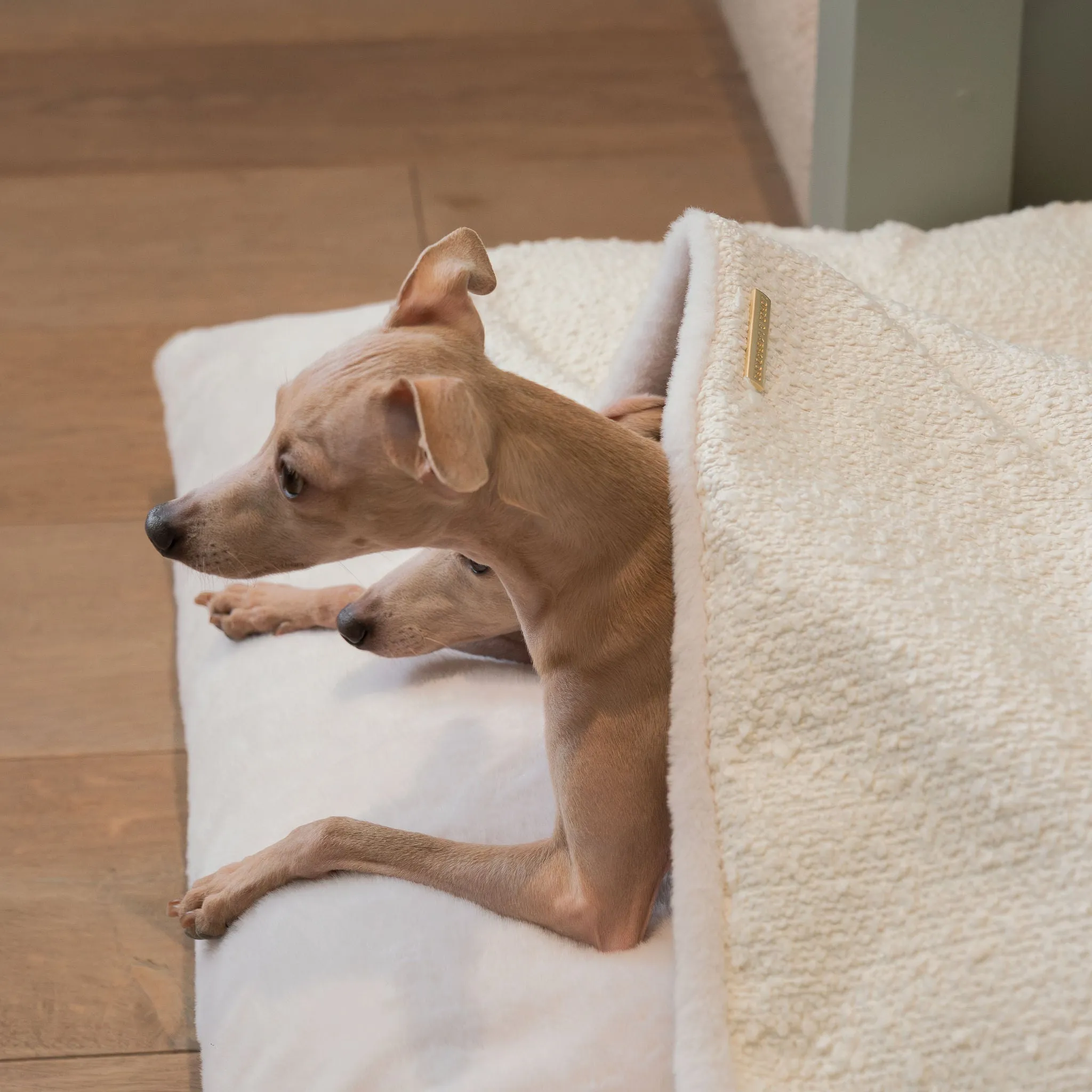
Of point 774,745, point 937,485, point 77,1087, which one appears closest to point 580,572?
point 774,745

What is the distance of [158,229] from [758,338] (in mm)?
1541

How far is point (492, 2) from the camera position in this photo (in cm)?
295

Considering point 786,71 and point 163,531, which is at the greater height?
point 163,531

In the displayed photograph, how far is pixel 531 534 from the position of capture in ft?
3.31

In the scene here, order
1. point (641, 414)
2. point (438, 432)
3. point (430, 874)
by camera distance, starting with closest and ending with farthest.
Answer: point (438, 432) < point (430, 874) < point (641, 414)

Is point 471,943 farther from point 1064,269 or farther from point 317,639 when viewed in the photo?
point 1064,269

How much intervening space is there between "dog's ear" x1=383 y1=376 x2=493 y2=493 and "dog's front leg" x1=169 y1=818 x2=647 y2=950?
331 millimetres

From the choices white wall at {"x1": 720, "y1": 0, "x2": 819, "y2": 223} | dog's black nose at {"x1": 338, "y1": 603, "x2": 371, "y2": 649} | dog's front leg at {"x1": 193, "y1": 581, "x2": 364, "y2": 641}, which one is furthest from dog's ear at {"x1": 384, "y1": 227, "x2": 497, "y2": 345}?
white wall at {"x1": 720, "y1": 0, "x2": 819, "y2": 223}

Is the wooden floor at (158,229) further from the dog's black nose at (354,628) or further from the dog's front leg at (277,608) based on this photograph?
the dog's black nose at (354,628)

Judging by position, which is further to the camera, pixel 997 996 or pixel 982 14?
pixel 982 14

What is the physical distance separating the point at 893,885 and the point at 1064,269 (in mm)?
980

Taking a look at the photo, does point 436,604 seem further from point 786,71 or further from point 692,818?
point 786,71

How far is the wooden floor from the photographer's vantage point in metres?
1.41

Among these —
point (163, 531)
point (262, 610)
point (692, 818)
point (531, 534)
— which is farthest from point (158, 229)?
point (692, 818)
